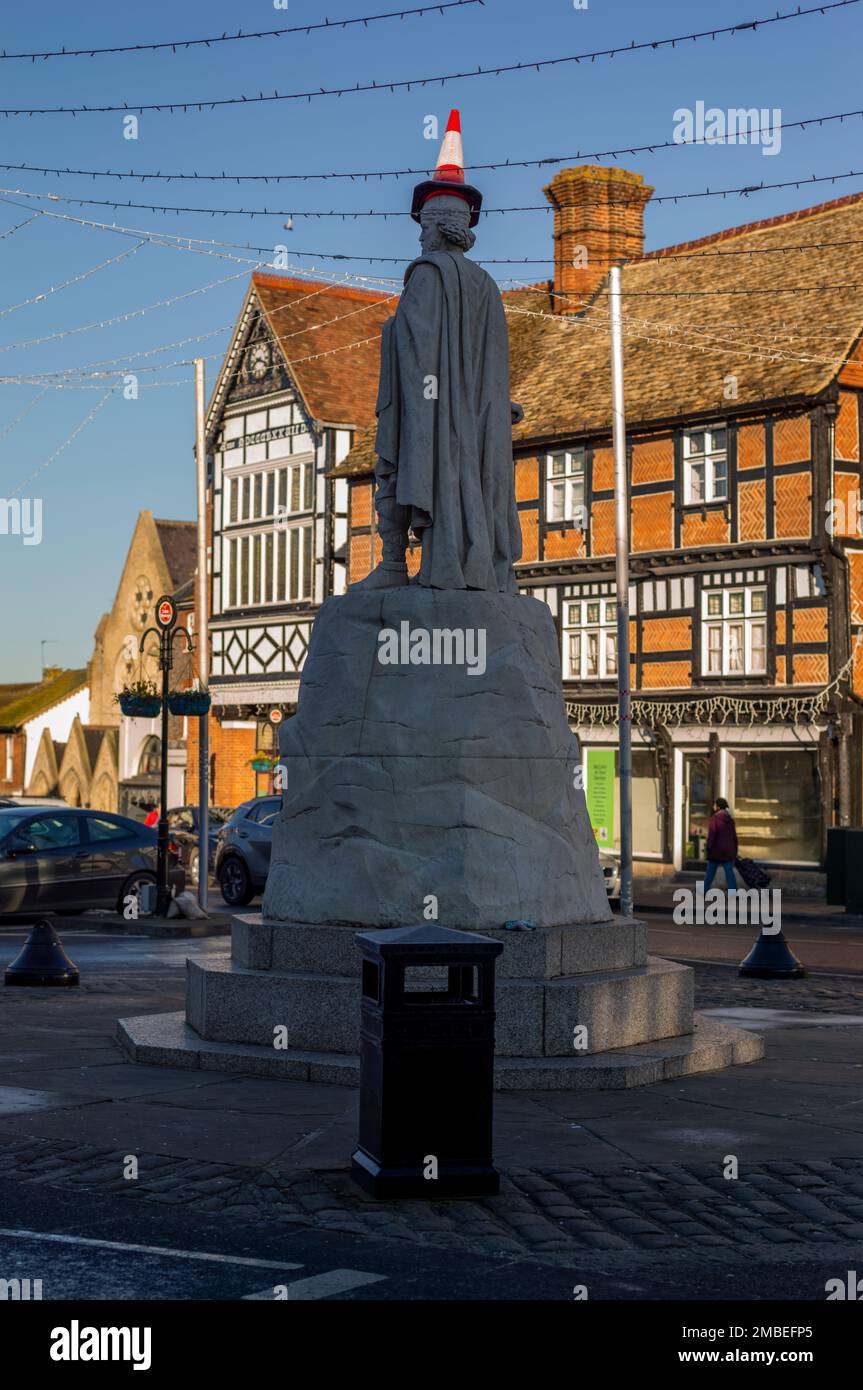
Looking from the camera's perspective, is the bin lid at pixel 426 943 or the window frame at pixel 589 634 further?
the window frame at pixel 589 634

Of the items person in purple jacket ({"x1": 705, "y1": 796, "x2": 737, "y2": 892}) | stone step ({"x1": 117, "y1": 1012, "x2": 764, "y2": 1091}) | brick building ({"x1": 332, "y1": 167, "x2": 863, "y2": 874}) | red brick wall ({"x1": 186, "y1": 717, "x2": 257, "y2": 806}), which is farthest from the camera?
red brick wall ({"x1": 186, "y1": 717, "x2": 257, "y2": 806})

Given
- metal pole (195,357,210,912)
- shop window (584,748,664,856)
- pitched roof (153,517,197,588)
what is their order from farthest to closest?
pitched roof (153,517,197,588) → shop window (584,748,664,856) → metal pole (195,357,210,912)

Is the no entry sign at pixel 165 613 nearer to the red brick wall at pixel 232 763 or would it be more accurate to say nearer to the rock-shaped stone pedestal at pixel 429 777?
the rock-shaped stone pedestal at pixel 429 777

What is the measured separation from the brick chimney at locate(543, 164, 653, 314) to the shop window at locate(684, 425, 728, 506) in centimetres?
812

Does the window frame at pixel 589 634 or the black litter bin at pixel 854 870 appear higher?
the window frame at pixel 589 634

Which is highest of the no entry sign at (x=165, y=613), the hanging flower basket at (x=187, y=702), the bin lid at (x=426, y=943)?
the no entry sign at (x=165, y=613)

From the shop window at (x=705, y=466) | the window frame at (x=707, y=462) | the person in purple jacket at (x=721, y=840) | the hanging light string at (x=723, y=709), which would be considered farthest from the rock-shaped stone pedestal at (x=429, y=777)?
the shop window at (x=705, y=466)

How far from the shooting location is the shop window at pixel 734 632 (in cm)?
3416

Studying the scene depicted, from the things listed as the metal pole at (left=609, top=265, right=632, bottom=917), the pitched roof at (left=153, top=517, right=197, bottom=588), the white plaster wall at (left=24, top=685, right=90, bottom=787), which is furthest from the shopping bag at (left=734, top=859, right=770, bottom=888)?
the white plaster wall at (left=24, top=685, right=90, bottom=787)

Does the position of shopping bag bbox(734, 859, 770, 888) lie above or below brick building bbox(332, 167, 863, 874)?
below

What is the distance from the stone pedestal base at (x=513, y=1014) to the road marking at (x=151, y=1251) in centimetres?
331

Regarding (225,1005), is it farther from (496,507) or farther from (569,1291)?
(569,1291)

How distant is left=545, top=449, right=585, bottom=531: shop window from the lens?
3797cm

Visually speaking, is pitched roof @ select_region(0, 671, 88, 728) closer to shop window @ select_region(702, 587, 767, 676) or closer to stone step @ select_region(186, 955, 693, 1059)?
shop window @ select_region(702, 587, 767, 676)
